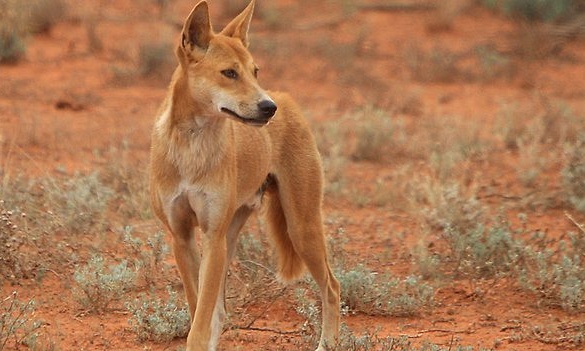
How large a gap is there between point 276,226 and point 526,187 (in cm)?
372

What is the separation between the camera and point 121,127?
1072cm

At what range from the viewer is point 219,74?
5.14 metres

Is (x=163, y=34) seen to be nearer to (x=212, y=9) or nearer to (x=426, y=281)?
(x=212, y=9)

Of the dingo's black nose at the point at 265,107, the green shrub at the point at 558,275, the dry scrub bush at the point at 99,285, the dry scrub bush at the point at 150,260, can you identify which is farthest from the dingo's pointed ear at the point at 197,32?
the green shrub at the point at 558,275

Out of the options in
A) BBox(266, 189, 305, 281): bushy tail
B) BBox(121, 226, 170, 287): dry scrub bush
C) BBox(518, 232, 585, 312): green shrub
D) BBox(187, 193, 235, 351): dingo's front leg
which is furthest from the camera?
BBox(121, 226, 170, 287): dry scrub bush

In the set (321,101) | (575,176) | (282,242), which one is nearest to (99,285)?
(282,242)

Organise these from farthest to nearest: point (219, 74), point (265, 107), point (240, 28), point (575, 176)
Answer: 1. point (575, 176)
2. point (240, 28)
3. point (219, 74)
4. point (265, 107)

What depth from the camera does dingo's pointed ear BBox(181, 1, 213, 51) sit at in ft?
17.0

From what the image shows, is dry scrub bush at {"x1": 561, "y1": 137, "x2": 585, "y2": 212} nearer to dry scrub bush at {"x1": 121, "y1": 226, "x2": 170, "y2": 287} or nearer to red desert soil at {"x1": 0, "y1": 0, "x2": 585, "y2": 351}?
red desert soil at {"x1": 0, "y1": 0, "x2": 585, "y2": 351}

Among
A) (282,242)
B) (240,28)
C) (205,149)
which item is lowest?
(282,242)

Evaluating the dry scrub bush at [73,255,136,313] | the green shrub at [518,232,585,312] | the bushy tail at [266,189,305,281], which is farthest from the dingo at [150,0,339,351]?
the green shrub at [518,232,585,312]

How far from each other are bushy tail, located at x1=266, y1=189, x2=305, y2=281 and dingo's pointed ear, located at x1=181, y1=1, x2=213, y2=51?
1.07 m

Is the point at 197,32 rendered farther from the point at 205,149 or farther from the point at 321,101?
the point at 321,101

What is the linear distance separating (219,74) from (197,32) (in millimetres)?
234
